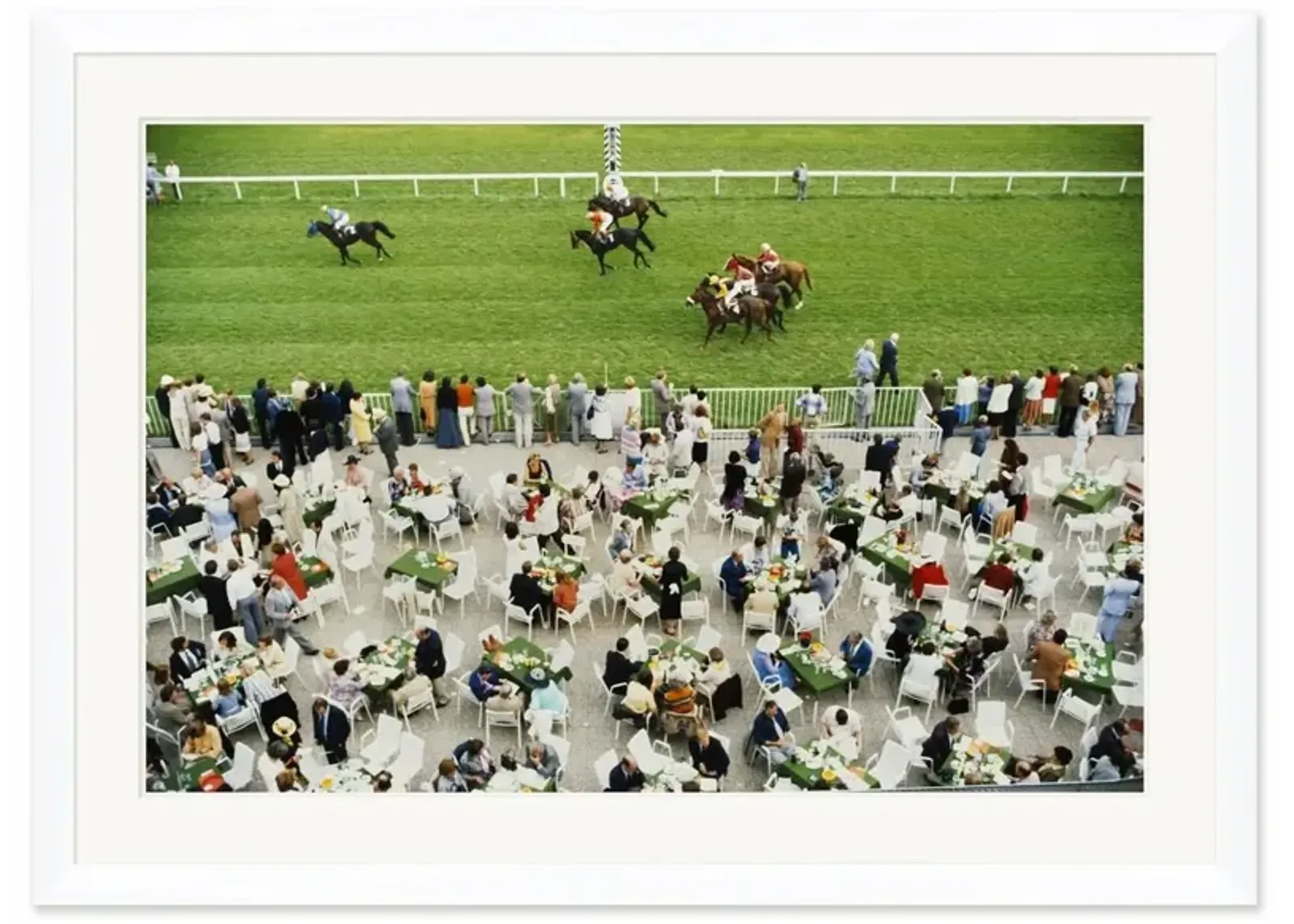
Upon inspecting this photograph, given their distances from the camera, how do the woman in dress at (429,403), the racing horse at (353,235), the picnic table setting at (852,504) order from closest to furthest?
the picnic table setting at (852,504)
the woman in dress at (429,403)
the racing horse at (353,235)

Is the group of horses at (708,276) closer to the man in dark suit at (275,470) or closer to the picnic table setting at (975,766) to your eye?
the man in dark suit at (275,470)

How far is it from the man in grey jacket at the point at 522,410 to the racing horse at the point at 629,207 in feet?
9.07

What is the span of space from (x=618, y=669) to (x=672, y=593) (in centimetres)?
121

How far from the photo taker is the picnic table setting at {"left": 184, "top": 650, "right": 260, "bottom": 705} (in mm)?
14359

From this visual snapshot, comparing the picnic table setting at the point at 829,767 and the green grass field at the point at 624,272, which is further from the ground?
the green grass field at the point at 624,272

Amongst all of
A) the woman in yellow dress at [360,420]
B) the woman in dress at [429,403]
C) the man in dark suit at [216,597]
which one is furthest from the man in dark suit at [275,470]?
the man in dark suit at [216,597]

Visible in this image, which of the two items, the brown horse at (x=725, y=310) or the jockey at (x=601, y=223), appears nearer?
the brown horse at (x=725, y=310)

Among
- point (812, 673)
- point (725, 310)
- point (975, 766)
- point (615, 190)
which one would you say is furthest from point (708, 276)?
point (975, 766)

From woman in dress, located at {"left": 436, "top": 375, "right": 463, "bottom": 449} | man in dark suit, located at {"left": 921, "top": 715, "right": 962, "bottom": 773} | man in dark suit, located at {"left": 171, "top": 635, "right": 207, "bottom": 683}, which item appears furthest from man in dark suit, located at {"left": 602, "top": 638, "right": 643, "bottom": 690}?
woman in dress, located at {"left": 436, "top": 375, "right": 463, "bottom": 449}

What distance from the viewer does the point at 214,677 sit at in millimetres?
14547

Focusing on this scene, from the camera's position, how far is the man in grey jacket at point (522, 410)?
18.4m

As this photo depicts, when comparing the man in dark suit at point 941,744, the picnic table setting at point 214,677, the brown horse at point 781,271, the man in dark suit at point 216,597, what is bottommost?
the man in dark suit at point 941,744

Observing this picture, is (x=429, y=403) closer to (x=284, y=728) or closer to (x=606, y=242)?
(x=606, y=242)
